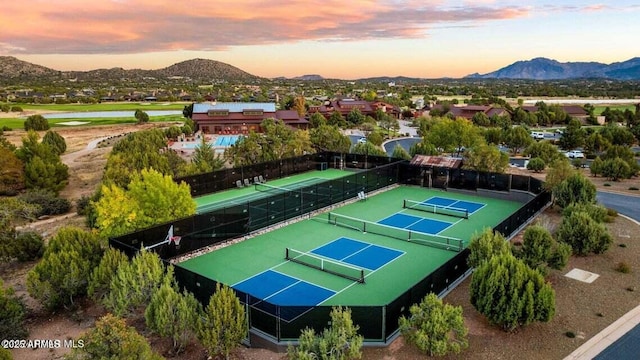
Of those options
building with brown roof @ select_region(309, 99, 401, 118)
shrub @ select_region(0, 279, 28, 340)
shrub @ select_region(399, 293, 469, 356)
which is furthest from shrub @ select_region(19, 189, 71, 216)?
building with brown roof @ select_region(309, 99, 401, 118)

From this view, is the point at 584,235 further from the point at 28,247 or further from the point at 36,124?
the point at 36,124

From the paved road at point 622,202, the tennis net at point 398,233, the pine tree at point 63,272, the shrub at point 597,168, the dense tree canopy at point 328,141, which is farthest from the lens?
the dense tree canopy at point 328,141

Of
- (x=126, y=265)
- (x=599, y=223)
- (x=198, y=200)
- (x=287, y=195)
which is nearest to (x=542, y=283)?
(x=599, y=223)

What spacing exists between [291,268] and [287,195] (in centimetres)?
654

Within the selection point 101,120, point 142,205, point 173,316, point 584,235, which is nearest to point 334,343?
point 173,316

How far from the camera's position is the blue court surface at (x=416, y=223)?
975 inches

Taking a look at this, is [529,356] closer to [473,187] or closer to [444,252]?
[444,252]

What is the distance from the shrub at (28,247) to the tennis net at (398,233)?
1432cm

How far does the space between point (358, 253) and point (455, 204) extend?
36.2 ft

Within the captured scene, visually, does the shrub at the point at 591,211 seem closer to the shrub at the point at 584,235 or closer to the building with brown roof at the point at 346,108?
the shrub at the point at 584,235

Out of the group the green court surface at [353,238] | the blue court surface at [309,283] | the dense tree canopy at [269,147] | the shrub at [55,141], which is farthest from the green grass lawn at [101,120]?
the blue court surface at [309,283]

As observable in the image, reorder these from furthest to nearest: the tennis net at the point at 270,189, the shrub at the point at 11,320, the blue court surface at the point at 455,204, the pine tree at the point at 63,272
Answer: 1. the tennis net at the point at 270,189
2. the blue court surface at the point at 455,204
3. the pine tree at the point at 63,272
4. the shrub at the point at 11,320

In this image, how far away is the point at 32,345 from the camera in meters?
14.0

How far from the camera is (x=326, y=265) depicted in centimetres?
1977
